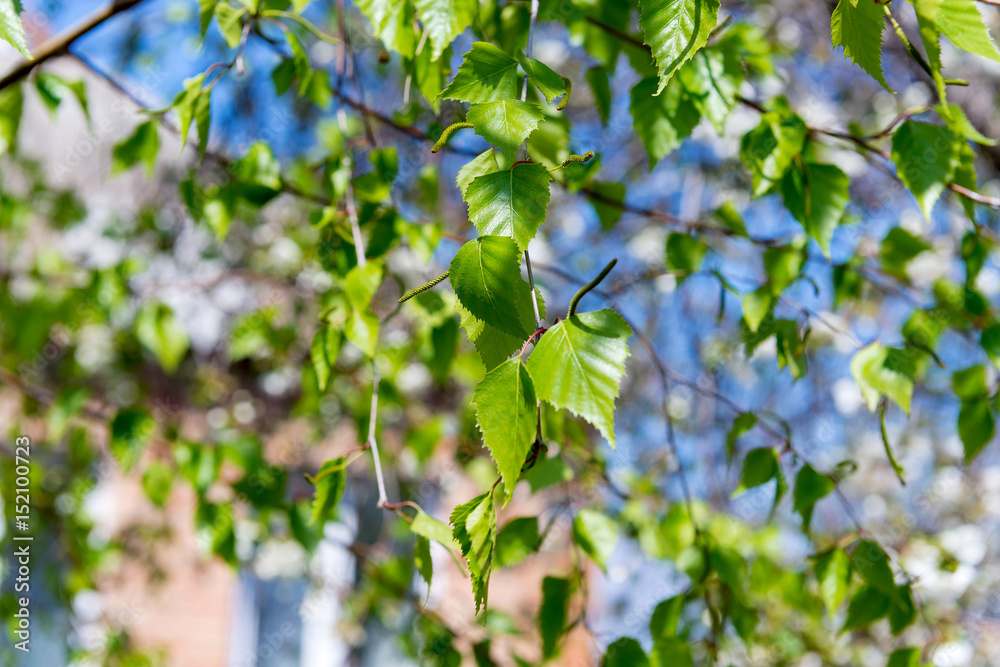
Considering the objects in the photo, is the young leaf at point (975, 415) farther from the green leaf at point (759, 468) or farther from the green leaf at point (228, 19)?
the green leaf at point (228, 19)

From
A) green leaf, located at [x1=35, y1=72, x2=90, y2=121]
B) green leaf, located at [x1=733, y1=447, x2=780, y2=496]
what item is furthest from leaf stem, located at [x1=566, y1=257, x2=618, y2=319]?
green leaf, located at [x1=35, y1=72, x2=90, y2=121]

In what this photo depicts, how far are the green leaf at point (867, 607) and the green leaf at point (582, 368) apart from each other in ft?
2.28

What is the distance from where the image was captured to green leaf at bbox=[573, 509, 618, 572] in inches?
39.9

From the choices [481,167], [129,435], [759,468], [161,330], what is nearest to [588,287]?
[481,167]

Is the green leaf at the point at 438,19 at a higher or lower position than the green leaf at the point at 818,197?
higher

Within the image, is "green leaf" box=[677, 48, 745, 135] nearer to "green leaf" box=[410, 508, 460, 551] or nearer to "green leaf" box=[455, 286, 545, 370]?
"green leaf" box=[455, 286, 545, 370]

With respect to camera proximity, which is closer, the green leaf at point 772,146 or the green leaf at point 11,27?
the green leaf at point 11,27

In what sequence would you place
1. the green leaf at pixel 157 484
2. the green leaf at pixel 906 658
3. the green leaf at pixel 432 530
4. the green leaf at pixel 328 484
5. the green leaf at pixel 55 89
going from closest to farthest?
1. the green leaf at pixel 432 530
2. the green leaf at pixel 328 484
3. the green leaf at pixel 906 658
4. the green leaf at pixel 55 89
5. the green leaf at pixel 157 484

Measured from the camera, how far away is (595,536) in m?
1.03

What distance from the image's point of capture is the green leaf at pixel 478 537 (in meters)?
0.54

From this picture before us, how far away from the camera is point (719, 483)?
2820 millimetres

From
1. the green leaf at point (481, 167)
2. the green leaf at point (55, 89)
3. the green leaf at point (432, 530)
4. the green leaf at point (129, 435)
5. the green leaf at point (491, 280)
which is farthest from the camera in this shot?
the green leaf at point (129, 435)

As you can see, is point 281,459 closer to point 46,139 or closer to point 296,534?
point 296,534

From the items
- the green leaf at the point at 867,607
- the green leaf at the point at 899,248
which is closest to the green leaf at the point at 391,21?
the green leaf at the point at 899,248
